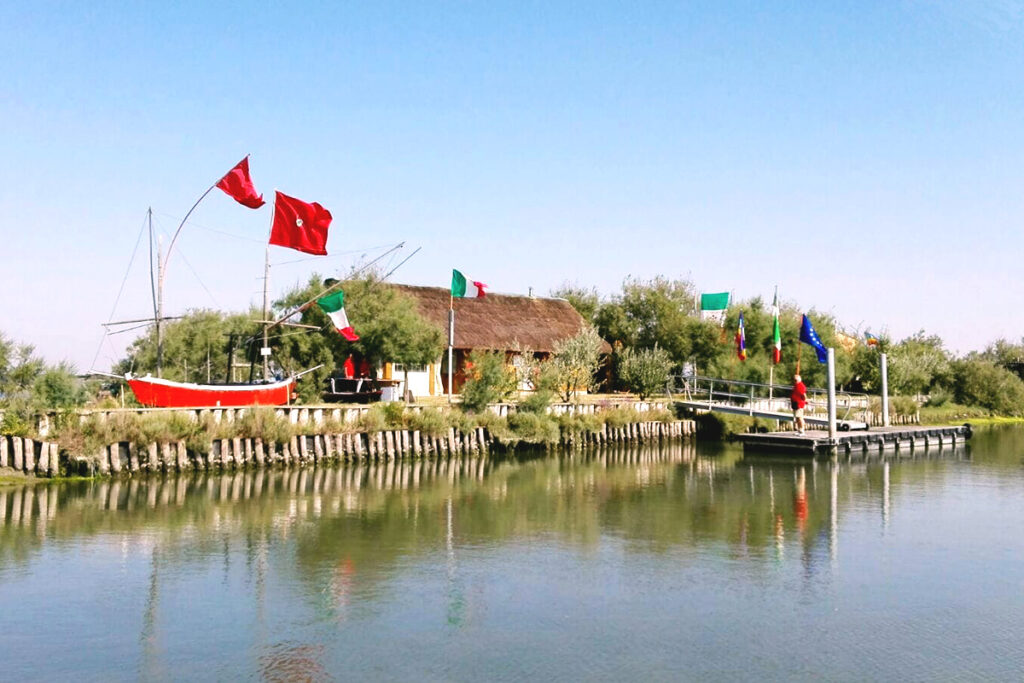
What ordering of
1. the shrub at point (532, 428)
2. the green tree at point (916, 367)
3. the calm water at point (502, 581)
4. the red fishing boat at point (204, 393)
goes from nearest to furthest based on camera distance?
1. the calm water at point (502, 581)
2. the red fishing boat at point (204, 393)
3. the shrub at point (532, 428)
4. the green tree at point (916, 367)

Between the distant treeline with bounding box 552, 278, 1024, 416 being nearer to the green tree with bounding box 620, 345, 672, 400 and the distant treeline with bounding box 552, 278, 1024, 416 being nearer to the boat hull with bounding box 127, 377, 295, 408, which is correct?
the green tree with bounding box 620, 345, 672, 400

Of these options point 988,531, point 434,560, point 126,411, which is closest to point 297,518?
point 434,560

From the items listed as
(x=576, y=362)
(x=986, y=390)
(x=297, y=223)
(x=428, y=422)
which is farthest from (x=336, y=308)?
(x=986, y=390)

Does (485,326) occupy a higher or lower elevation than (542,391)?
higher

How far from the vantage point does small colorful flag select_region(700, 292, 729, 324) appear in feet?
185

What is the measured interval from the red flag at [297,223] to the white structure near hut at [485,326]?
41.8 ft

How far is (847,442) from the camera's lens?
1614 inches

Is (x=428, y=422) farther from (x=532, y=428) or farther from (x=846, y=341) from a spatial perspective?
(x=846, y=341)

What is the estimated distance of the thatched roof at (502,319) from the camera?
5206 centimetres

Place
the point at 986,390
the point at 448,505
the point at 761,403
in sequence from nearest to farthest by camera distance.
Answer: the point at 448,505 < the point at 761,403 < the point at 986,390

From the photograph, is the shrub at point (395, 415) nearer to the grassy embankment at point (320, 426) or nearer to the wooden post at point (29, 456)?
the grassy embankment at point (320, 426)

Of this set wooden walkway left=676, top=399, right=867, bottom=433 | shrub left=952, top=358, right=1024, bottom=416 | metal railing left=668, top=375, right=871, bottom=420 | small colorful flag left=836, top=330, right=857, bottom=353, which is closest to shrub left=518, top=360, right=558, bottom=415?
wooden walkway left=676, top=399, right=867, bottom=433

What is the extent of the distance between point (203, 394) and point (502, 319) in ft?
80.7

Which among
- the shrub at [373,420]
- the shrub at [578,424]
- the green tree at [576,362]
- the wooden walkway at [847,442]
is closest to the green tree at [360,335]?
the shrub at [373,420]
